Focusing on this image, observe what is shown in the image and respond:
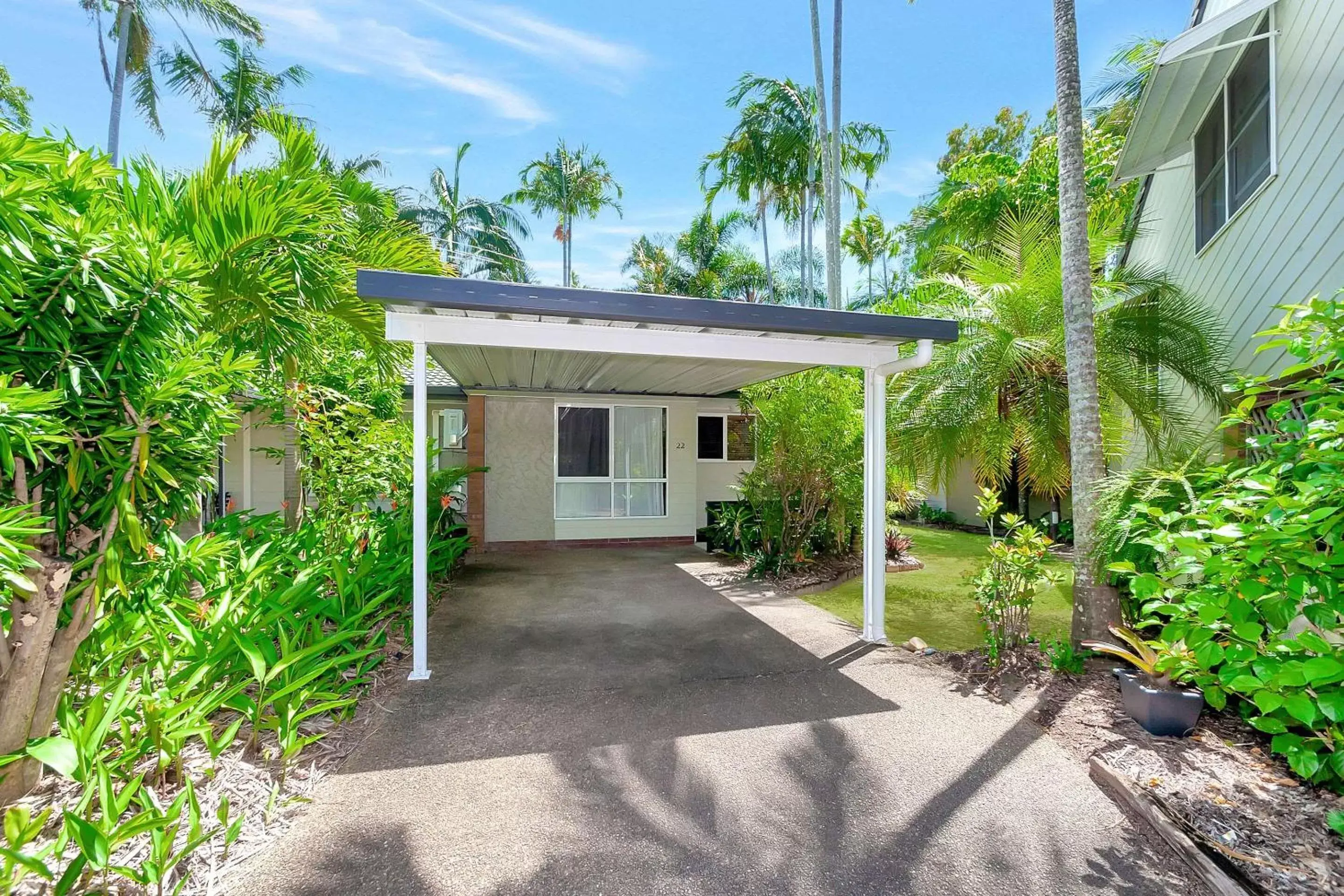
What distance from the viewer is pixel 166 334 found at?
243 cm

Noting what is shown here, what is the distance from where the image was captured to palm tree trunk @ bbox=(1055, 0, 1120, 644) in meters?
4.65

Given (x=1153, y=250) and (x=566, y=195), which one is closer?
(x=1153, y=250)

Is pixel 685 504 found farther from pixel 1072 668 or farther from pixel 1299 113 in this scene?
pixel 1299 113

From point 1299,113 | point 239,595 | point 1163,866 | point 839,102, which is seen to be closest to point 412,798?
point 239,595

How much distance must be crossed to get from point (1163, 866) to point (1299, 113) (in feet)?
18.4

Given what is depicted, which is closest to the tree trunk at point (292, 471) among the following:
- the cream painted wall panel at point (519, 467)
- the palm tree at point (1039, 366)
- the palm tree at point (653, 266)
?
the cream painted wall panel at point (519, 467)

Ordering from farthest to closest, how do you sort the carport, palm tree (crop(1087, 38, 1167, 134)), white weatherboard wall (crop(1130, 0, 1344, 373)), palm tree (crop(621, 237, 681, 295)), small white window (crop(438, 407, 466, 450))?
1. palm tree (crop(621, 237, 681, 295))
2. small white window (crop(438, 407, 466, 450))
3. palm tree (crop(1087, 38, 1167, 134))
4. white weatherboard wall (crop(1130, 0, 1344, 373))
5. the carport

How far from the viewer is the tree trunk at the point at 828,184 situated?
11.4m

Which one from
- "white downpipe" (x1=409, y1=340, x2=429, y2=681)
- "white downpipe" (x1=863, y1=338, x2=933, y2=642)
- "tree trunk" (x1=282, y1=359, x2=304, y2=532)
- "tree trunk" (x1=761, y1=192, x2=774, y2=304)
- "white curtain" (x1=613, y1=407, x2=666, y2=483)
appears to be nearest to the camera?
"white downpipe" (x1=409, y1=340, x2=429, y2=681)

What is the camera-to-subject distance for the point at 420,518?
14.5ft

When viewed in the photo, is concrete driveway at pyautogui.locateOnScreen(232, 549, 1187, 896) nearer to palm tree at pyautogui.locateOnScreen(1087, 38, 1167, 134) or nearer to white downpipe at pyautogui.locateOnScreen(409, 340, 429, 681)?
white downpipe at pyautogui.locateOnScreen(409, 340, 429, 681)

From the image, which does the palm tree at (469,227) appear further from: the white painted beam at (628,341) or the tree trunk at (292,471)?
the white painted beam at (628,341)

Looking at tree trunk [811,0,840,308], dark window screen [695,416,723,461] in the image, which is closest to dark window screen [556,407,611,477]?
dark window screen [695,416,723,461]

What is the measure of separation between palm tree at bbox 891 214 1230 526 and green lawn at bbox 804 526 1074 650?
4.77 feet
